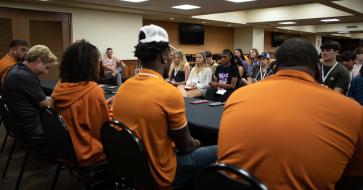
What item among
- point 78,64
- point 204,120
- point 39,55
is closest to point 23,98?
point 39,55

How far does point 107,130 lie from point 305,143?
90cm

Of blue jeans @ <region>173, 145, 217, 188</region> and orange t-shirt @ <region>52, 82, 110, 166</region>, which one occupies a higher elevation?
orange t-shirt @ <region>52, 82, 110, 166</region>

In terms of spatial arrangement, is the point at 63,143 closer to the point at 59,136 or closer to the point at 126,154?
the point at 59,136

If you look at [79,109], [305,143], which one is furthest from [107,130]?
[305,143]

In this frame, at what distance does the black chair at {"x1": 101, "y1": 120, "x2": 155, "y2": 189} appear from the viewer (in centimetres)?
125

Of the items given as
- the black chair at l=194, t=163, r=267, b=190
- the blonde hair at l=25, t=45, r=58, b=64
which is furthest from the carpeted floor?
the black chair at l=194, t=163, r=267, b=190

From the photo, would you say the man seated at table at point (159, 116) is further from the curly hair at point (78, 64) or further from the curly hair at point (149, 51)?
the curly hair at point (78, 64)

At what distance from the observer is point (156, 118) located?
1.31 m

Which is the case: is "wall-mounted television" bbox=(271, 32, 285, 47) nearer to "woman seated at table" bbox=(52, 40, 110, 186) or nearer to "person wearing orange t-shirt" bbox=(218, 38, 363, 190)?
"woman seated at table" bbox=(52, 40, 110, 186)

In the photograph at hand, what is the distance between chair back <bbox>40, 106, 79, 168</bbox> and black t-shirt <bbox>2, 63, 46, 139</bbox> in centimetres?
51

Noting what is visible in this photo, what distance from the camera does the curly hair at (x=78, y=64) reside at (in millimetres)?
1797

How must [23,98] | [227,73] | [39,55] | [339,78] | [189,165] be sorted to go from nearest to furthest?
[189,165] → [23,98] → [39,55] → [339,78] → [227,73]

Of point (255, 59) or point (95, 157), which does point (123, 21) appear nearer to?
point (255, 59)

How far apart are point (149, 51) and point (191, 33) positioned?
9.62m
